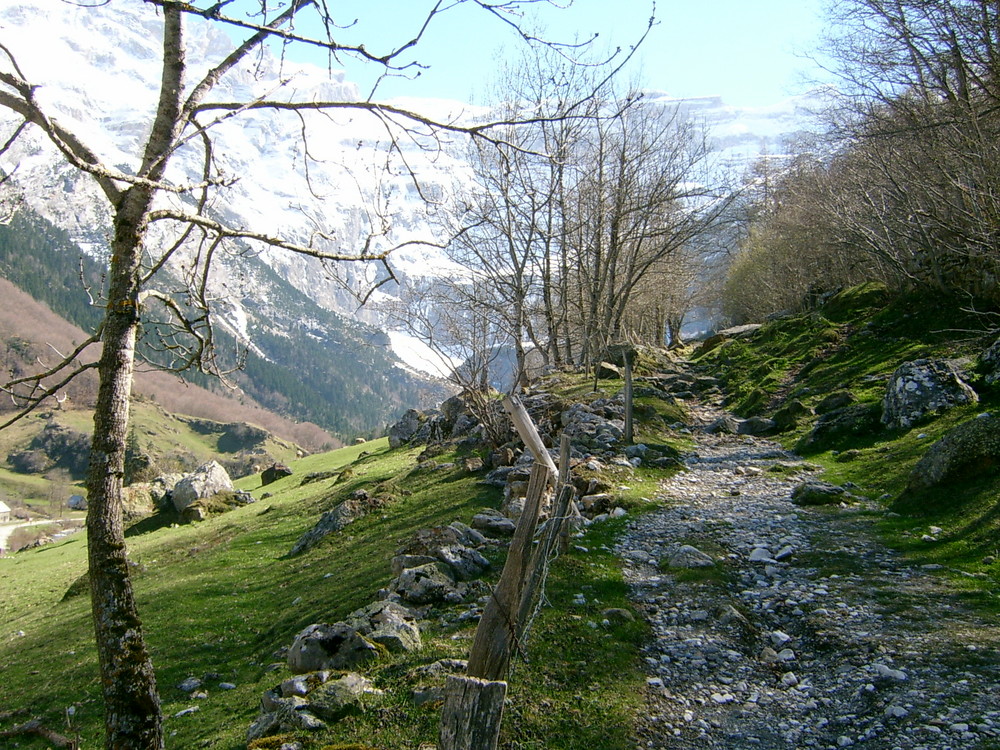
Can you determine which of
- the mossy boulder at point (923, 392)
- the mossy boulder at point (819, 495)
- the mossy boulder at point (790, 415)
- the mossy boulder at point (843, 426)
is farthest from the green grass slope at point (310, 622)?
the mossy boulder at point (790, 415)

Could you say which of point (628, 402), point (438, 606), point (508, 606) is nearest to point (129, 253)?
point (508, 606)

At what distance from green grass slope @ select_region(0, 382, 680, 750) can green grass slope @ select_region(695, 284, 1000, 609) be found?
373 centimetres

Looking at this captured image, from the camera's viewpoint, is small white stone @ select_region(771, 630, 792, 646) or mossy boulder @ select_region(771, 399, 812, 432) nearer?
small white stone @ select_region(771, 630, 792, 646)

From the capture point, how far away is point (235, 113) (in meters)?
5.41

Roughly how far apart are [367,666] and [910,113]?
1990 cm

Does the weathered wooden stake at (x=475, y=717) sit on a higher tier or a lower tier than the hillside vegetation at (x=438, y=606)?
higher

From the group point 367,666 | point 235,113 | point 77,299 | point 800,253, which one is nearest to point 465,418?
point 367,666

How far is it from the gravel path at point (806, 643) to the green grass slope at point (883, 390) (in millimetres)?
612

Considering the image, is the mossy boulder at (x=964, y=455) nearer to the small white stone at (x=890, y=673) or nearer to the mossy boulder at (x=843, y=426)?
the mossy boulder at (x=843, y=426)

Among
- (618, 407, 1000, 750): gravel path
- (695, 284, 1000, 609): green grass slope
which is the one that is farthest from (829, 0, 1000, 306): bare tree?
(618, 407, 1000, 750): gravel path

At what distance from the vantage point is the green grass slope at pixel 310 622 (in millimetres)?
5684

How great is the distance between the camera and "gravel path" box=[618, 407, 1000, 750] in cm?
520

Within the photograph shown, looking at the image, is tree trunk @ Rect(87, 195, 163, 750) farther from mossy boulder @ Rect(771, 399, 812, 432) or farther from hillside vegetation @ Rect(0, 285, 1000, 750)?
mossy boulder @ Rect(771, 399, 812, 432)

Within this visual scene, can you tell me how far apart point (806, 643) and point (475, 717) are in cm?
421
